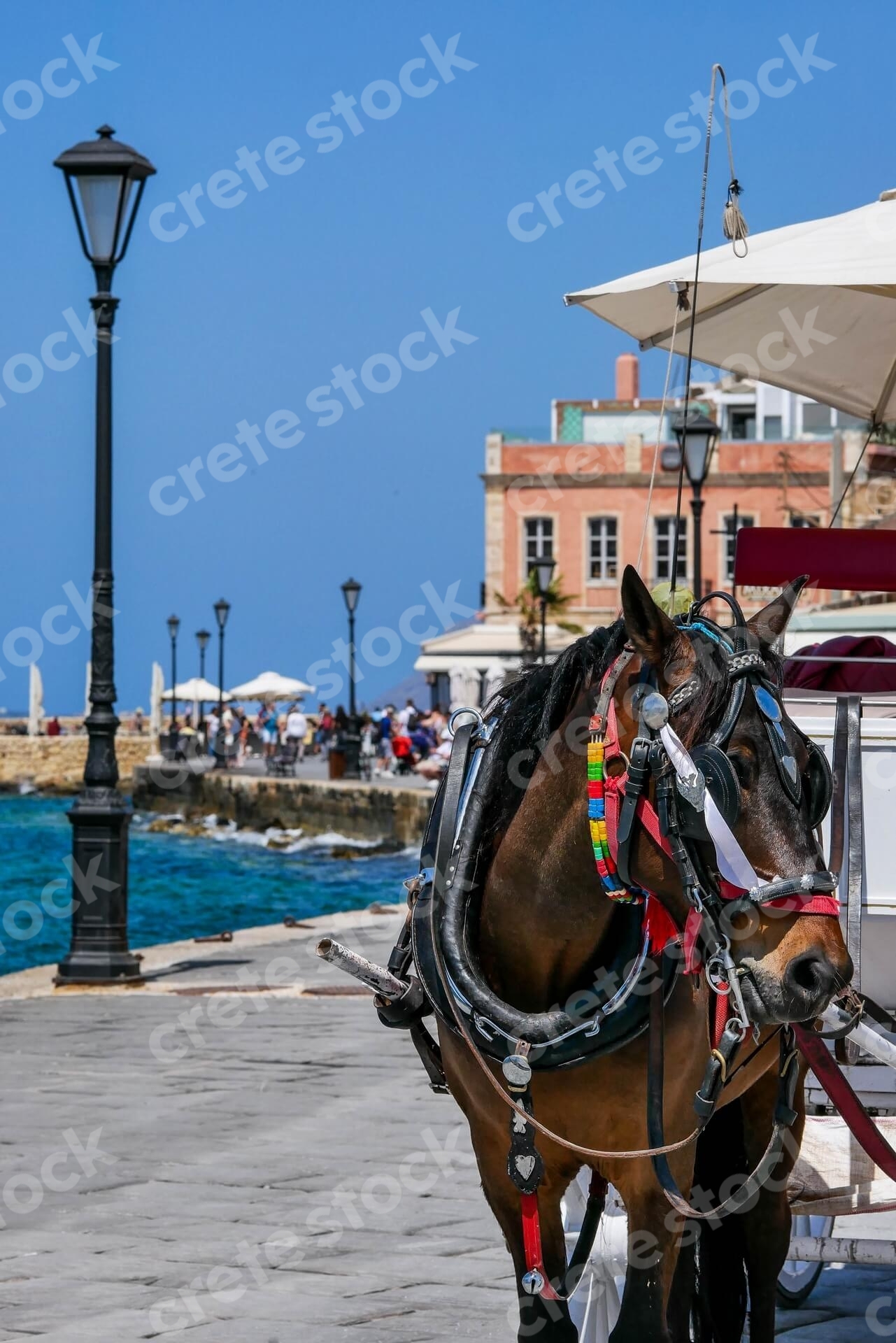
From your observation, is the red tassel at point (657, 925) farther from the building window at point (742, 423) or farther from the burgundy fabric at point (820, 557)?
the building window at point (742, 423)

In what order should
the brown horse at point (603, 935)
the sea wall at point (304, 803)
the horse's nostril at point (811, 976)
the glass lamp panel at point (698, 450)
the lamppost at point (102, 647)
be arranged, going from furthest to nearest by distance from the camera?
the sea wall at point (304, 803), the glass lamp panel at point (698, 450), the lamppost at point (102, 647), the brown horse at point (603, 935), the horse's nostril at point (811, 976)

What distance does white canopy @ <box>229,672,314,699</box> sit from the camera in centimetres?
6066

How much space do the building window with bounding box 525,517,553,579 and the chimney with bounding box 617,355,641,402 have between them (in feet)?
40.4

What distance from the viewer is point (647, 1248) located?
3205 mm

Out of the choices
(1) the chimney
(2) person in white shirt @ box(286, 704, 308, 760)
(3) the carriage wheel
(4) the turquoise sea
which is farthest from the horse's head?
(1) the chimney

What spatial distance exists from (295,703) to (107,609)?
40056 millimetres

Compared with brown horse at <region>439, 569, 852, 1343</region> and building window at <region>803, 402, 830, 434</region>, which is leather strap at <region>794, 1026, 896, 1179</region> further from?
building window at <region>803, 402, 830, 434</region>

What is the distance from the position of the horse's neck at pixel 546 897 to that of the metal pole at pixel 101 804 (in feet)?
27.5

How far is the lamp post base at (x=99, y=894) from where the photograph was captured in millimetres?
11602

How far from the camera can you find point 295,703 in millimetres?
51875

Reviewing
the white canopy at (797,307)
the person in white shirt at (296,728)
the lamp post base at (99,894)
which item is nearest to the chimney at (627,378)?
the person in white shirt at (296,728)

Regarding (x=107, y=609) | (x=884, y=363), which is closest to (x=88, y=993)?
(x=107, y=609)

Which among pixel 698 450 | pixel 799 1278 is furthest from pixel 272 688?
pixel 799 1278

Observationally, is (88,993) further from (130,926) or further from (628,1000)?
(130,926)
